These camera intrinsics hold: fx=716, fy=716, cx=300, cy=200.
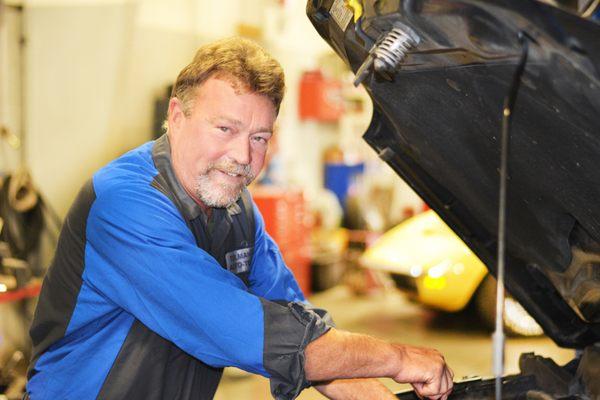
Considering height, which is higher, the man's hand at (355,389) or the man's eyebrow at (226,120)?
the man's eyebrow at (226,120)

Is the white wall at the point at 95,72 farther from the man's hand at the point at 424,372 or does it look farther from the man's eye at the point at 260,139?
the man's hand at the point at 424,372

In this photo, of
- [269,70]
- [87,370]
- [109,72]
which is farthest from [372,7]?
[109,72]

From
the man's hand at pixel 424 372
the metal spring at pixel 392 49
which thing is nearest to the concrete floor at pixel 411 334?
the man's hand at pixel 424 372

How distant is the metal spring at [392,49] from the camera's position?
1.05 m

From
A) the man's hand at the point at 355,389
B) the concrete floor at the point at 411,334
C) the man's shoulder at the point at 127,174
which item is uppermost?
the man's shoulder at the point at 127,174

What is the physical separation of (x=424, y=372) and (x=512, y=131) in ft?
1.51

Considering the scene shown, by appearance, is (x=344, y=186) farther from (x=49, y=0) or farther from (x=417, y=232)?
(x=49, y=0)

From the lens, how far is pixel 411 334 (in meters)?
5.05

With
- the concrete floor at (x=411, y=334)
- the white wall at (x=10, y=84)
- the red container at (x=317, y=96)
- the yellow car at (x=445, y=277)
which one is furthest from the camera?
the red container at (x=317, y=96)

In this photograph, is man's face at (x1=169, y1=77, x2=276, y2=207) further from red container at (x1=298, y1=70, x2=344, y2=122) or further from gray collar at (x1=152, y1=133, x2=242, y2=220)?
red container at (x1=298, y1=70, x2=344, y2=122)

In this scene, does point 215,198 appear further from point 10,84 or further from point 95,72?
point 95,72

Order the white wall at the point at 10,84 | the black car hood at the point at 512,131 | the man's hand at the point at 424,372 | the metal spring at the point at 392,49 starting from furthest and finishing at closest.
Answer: the white wall at the point at 10,84
the man's hand at the point at 424,372
the metal spring at the point at 392,49
the black car hood at the point at 512,131

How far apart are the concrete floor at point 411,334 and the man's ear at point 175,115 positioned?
2.32 meters

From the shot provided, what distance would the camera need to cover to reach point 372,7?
3.53 ft
